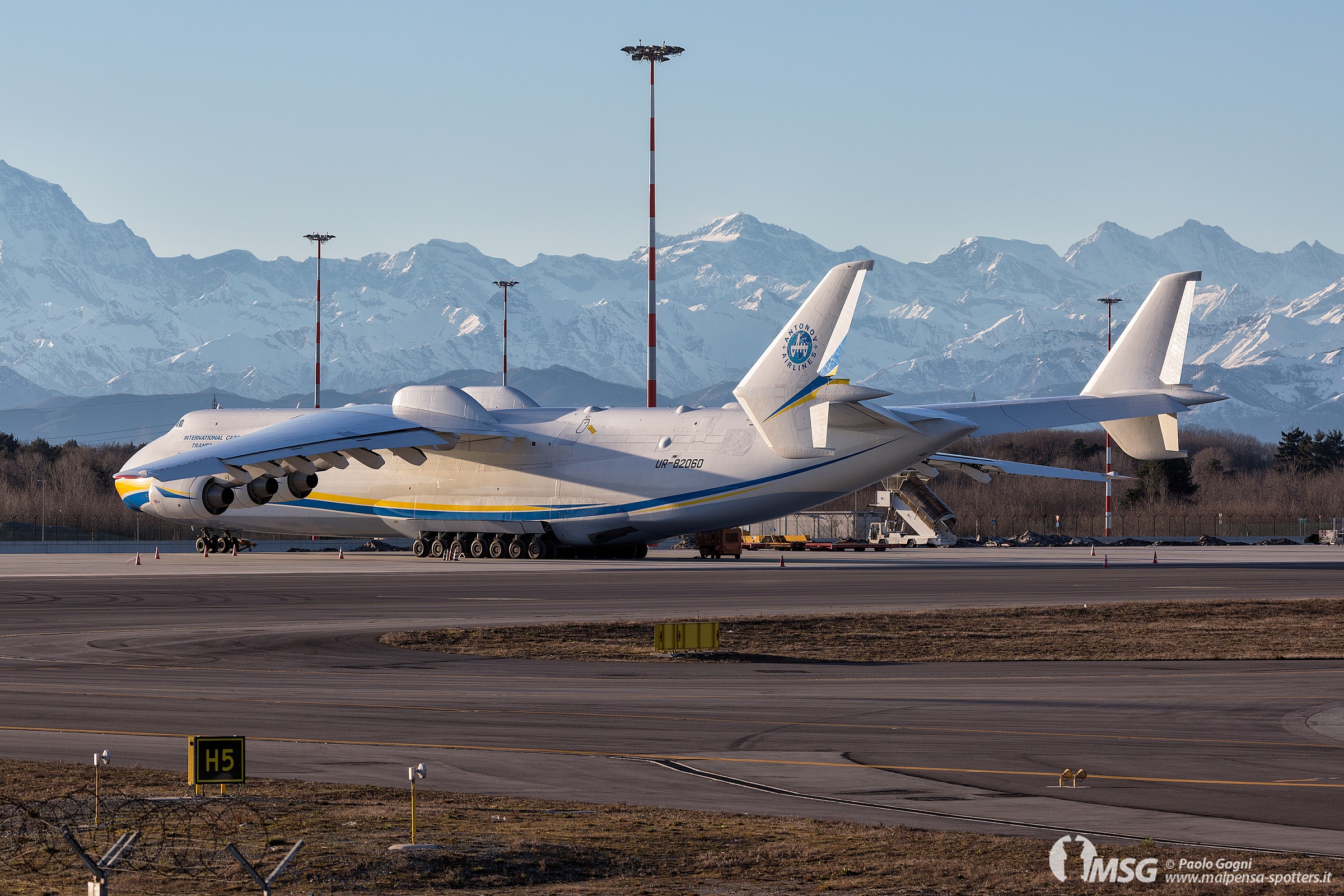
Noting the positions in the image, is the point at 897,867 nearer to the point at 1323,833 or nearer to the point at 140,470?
the point at 1323,833

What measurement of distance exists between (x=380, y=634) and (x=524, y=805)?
15410 mm

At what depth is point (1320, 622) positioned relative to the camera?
1150 inches

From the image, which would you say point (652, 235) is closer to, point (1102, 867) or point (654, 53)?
point (654, 53)

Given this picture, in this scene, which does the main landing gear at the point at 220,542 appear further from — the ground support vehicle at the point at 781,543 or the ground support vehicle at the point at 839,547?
the ground support vehicle at the point at 839,547

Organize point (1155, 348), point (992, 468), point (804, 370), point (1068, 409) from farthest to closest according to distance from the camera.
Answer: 1. point (992, 468)
2. point (804, 370)
3. point (1155, 348)
4. point (1068, 409)

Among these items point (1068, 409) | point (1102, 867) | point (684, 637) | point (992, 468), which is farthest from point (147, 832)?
point (992, 468)

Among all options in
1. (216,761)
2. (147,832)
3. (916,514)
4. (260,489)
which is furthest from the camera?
(916,514)

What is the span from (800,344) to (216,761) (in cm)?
3595

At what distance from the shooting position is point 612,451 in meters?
51.4

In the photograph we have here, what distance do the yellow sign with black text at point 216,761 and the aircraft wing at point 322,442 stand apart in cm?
3422

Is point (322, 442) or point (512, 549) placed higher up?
point (322, 442)

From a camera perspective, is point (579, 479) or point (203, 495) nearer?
point (203, 495)

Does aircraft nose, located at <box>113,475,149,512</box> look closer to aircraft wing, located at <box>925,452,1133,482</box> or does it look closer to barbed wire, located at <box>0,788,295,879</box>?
aircraft wing, located at <box>925,452,1133,482</box>

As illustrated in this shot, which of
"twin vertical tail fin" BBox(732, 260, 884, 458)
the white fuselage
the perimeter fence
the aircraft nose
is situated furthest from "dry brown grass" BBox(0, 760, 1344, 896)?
the aircraft nose
